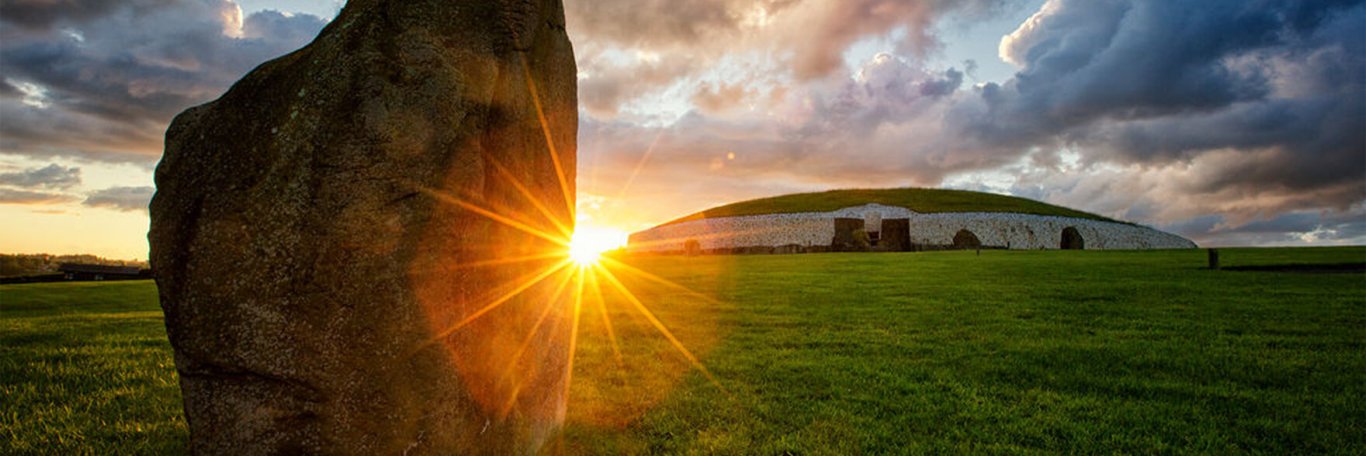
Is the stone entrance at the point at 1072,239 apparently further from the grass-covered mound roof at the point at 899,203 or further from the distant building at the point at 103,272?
the distant building at the point at 103,272

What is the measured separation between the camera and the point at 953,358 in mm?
8281

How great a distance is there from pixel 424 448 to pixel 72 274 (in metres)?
43.3

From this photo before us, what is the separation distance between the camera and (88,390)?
6.64 metres

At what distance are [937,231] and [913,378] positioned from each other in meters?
64.2

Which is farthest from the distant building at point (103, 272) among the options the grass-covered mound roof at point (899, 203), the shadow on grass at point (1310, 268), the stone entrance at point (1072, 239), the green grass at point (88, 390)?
the stone entrance at point (1072, 239)

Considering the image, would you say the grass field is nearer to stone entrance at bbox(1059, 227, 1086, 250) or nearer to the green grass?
the green grass

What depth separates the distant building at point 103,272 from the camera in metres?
33.8

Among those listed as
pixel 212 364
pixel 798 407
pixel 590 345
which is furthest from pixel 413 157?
pixel 590 345

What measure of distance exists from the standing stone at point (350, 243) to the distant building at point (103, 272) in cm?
4230

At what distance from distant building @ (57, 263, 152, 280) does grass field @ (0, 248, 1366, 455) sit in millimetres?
27302

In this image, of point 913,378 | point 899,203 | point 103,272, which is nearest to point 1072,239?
point 899,203

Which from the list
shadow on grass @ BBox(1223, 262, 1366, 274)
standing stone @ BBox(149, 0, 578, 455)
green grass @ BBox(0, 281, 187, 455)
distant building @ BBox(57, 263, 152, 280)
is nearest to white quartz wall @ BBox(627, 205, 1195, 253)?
shadow on grass @ BBox(1223, 262, 1366, 274)

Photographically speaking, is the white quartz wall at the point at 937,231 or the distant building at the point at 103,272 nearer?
the distant building at the point at 103,272

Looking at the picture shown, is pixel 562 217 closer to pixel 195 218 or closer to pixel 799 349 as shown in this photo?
pixel 195 218
